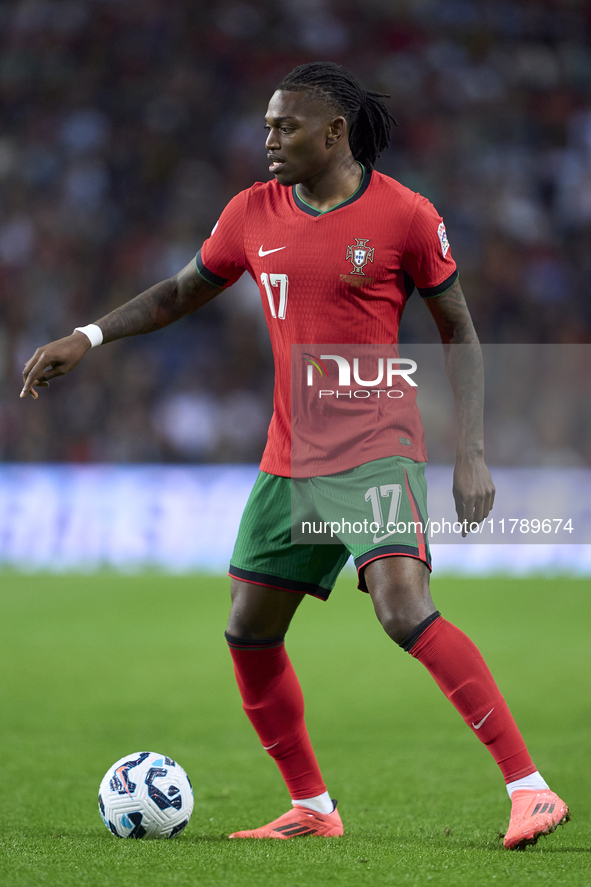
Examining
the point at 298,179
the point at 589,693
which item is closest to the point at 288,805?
the point at 298,179

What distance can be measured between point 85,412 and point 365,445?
9.41 meters

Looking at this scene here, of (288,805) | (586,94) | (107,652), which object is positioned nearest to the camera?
(288,805)

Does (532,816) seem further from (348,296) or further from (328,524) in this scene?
(348,296)

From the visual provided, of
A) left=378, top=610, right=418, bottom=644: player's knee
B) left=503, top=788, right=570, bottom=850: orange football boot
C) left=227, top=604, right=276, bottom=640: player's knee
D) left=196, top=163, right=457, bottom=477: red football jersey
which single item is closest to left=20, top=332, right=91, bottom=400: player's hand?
left=196, top=163, right=457, bottom=477: red football jersey

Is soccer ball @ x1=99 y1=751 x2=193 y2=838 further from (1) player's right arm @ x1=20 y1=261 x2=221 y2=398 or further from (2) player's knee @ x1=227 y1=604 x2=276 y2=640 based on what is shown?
(1) player's right arm @ x1=20 y1=261 x2=221 y2=398

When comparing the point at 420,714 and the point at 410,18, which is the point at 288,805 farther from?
the point at 410,18

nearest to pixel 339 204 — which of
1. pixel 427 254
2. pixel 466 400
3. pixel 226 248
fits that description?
pixel 427 254

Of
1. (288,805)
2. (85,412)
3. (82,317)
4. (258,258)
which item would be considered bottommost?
(288,805)

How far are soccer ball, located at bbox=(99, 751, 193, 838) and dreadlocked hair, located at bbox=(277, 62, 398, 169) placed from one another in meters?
1.99

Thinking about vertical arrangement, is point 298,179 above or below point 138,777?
above

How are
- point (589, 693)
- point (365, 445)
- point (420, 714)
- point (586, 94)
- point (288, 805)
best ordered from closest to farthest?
point (365, 445), point (288, 805), point (420, 714), point (589, 693), point (586, 94)

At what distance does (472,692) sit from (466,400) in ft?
2.77

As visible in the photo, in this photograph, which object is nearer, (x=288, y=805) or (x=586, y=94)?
(x=288, y=805)

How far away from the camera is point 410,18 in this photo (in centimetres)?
1560
